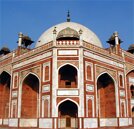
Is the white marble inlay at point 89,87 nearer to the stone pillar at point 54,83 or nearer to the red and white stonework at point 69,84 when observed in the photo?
the red and white stonework at point 69,84

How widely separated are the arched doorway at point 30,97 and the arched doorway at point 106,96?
717cm

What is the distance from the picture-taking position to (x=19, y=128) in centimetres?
2281

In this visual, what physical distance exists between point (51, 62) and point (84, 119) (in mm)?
6117

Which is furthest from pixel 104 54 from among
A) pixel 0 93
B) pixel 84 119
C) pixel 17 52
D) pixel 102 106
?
pixel 0 93

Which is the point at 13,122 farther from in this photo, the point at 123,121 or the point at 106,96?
the point at 123,121

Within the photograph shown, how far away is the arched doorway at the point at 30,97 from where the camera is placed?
2373 cm

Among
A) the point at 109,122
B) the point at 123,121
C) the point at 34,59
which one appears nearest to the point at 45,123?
the point at 34,59

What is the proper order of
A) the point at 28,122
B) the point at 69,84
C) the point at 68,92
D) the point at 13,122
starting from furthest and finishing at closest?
the point at 13,122
the point at 28,122
the point at 69,84
the point at 68,92

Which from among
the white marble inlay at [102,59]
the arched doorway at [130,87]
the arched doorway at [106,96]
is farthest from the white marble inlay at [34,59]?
the arched doorway at [130,87]

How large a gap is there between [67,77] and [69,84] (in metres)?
0.74

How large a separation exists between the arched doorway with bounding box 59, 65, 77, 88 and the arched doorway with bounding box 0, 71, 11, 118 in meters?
10.7

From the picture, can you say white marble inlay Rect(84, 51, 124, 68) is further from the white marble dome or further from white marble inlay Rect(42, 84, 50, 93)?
the white marble dome

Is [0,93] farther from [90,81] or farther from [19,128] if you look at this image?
[90,81]

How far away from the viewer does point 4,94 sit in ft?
99.0
